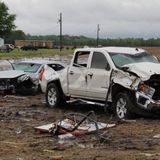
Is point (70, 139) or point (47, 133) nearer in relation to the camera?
point (70, 139)

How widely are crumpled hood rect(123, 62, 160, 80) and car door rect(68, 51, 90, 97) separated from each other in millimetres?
1897

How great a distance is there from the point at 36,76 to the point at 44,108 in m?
4.71

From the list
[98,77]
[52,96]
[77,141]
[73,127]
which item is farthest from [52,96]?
[77,141]

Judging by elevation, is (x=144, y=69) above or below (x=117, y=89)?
above

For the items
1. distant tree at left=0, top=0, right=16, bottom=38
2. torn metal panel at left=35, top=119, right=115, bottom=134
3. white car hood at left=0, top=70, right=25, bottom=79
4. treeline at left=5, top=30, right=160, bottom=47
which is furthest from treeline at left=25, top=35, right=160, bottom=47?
torn metal panel at left=35, top=119, right=115, bottom=134

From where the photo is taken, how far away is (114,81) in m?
13.4

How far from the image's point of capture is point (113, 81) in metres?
13.5

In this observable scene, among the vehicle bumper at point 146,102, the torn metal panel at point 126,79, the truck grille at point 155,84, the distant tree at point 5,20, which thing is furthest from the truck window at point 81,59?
the distant tree at point 5,20

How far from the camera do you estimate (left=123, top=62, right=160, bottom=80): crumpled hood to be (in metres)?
12.9

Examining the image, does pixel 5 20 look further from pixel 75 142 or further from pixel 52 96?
pixel 75 142

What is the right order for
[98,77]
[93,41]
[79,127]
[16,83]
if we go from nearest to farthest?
[79,127] → [98,77] → [16,83] → [93,41]

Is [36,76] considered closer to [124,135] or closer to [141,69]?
[141,69]

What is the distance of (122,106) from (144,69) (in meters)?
1.04

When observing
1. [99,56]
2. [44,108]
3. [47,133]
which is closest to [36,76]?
[44,108]
